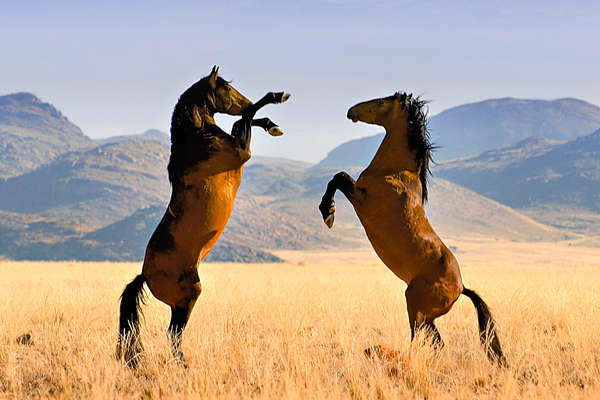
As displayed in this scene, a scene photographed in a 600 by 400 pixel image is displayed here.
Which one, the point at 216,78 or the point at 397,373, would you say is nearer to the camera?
the point at 397,373

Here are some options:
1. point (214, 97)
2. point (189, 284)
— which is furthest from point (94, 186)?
point (189, 284)

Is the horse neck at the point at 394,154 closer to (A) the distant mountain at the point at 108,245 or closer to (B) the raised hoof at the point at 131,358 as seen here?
(B) the raised hoof at the point at 131,358

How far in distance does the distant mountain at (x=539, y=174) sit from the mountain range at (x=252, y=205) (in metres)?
0.33

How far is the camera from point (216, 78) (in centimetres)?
761

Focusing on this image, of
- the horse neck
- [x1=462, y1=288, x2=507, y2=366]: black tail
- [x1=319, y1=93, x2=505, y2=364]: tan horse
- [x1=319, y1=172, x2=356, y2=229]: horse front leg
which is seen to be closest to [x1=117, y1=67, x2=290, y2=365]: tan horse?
[x1=319, y1=172, x2=356, y2=229]: horse front leg

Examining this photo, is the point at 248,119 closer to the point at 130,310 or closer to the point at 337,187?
the point at 337,187

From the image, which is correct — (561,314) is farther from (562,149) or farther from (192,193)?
(562,149)

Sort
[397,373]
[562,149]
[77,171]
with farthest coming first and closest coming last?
[562,149] → [77,171] → [397,373]

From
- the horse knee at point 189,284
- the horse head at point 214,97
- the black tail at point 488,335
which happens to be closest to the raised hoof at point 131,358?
the horse knee at point 189,284

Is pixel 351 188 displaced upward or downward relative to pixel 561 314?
upward

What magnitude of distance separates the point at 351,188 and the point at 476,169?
167115 millimetres

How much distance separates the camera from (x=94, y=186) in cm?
12825

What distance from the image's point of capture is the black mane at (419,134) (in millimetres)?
7551

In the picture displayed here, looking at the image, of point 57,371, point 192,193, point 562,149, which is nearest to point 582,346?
point 192,193
